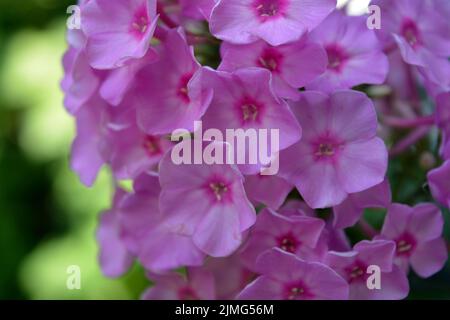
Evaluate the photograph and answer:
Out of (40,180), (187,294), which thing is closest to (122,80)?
(187,294)

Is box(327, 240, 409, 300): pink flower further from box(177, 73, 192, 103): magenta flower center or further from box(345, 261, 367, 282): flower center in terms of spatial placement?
→ box(177, 73, 192, 103): magenta flower center

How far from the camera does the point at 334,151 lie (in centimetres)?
62

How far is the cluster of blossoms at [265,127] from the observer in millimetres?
603

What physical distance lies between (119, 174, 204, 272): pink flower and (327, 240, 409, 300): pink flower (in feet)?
0.48

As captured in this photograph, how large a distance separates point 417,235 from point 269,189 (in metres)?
0.16

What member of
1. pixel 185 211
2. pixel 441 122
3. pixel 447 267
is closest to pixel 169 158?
pixel 185 211

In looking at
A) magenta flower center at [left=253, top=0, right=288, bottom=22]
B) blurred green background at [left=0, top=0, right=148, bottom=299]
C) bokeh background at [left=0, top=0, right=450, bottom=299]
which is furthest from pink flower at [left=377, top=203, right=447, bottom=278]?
blurred green background at [left=0, top=0, right=148, bottom=299]

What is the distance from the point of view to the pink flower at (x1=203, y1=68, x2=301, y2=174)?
0.59 m

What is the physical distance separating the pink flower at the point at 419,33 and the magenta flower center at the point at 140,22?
0.75 ft

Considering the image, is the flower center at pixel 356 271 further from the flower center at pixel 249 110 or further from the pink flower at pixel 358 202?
the flower center at pixel 249 110

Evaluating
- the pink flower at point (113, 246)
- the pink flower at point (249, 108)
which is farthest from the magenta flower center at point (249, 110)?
the pink flower at point (113, 246)

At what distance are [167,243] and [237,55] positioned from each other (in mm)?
217
